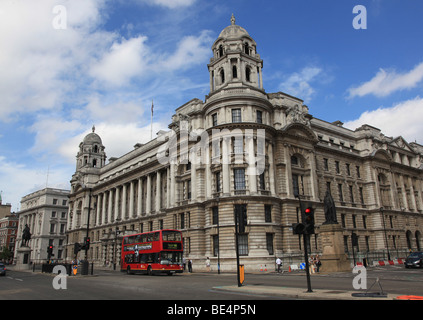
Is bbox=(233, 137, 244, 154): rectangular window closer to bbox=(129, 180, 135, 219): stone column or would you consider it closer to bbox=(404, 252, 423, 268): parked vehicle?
bbox=(404, 252, 423, 268): parked vehicle

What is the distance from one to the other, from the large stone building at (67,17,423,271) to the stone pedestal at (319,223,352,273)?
7492 mm

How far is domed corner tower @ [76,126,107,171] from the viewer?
9019cm

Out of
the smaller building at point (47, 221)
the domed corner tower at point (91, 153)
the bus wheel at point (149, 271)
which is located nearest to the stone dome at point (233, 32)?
the bus wheel at point (149, 271)

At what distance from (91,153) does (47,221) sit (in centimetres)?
2617

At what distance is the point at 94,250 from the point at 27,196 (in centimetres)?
5107

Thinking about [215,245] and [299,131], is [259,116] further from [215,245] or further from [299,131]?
[215,245]

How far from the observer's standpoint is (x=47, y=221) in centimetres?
9819

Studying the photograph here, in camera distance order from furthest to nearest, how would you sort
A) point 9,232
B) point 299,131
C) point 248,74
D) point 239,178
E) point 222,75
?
1. point 9,232
2. point 222,75
3. point 248,74
4. point 299,131
5. point 239,178

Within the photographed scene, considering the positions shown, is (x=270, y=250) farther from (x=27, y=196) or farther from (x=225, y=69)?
(x=27, y=196)

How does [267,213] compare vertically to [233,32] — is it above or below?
below

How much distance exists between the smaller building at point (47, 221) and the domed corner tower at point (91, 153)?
17.2 metres

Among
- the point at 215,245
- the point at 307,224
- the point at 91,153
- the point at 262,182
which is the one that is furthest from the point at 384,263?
the point at 91,153

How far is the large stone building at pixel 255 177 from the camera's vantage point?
4075cm

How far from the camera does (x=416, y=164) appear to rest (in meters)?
69.9
